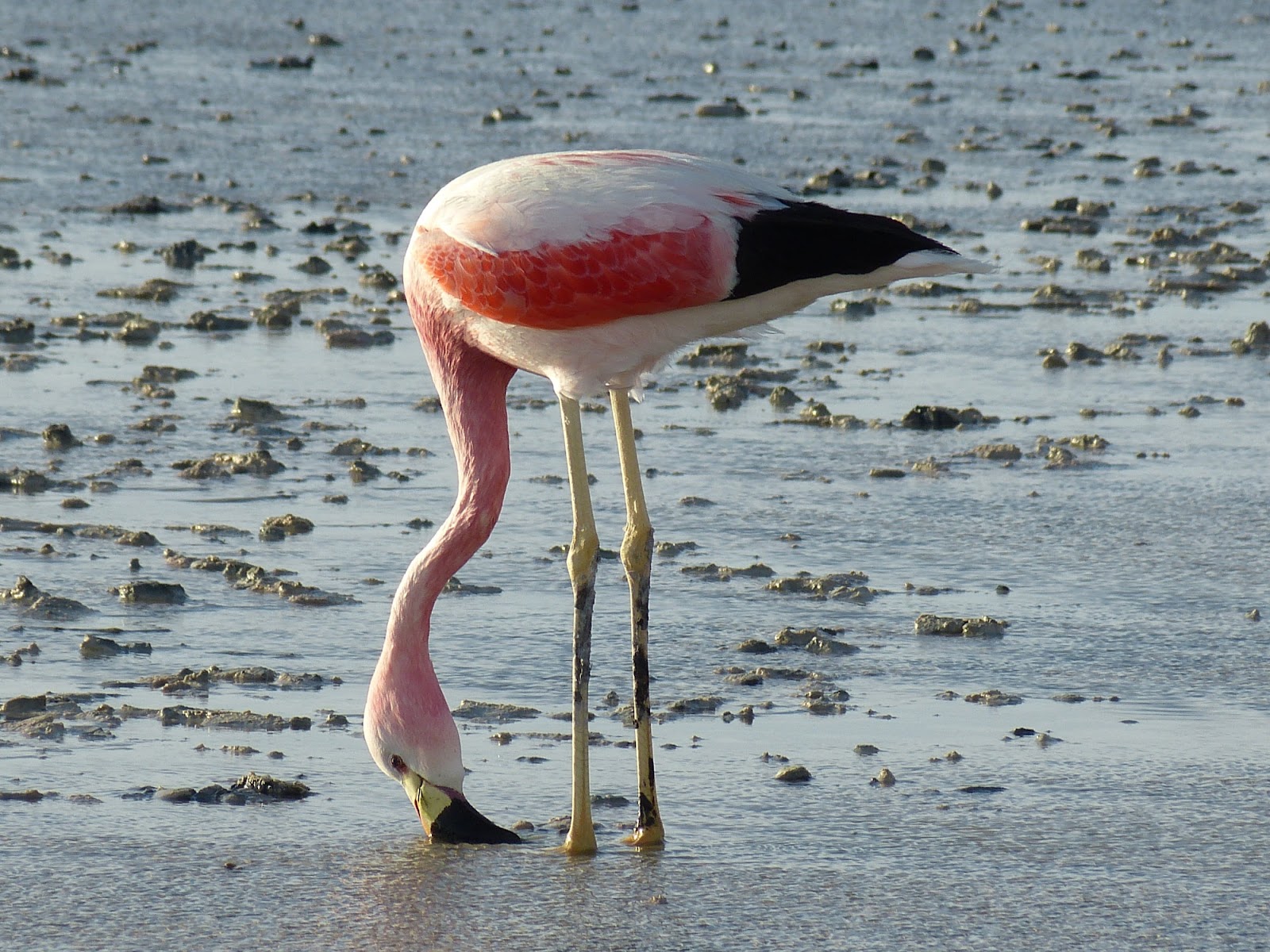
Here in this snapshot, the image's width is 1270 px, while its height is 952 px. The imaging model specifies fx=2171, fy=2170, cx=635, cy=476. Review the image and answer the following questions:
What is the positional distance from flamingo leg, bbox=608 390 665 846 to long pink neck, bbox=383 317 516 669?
27cm

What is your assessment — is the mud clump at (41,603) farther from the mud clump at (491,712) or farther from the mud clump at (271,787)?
the mud clump at (271,787)

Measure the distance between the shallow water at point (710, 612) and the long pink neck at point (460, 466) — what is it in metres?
0.44

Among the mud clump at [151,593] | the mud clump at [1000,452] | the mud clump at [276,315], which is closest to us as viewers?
the mud clump at [151,593]

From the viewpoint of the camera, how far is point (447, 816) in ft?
15.1

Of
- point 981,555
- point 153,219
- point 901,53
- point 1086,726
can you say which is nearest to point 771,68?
point 901,53

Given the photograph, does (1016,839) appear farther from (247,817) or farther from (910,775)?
(247,817)

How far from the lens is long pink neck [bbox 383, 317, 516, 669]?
4.81m

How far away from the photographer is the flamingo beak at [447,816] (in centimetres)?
460

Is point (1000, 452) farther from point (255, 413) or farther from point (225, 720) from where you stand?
point (225, 720)

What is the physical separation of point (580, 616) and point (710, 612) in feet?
4.36

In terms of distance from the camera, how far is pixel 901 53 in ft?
75.8

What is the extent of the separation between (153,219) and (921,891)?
914 cm

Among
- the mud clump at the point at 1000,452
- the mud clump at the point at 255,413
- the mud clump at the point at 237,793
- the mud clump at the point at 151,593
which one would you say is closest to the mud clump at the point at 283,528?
the mud clump at the point at 151,593

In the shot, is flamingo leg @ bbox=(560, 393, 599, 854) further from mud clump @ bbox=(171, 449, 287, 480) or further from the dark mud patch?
mud clump @ bbox=(171, 449, 287, 480)
